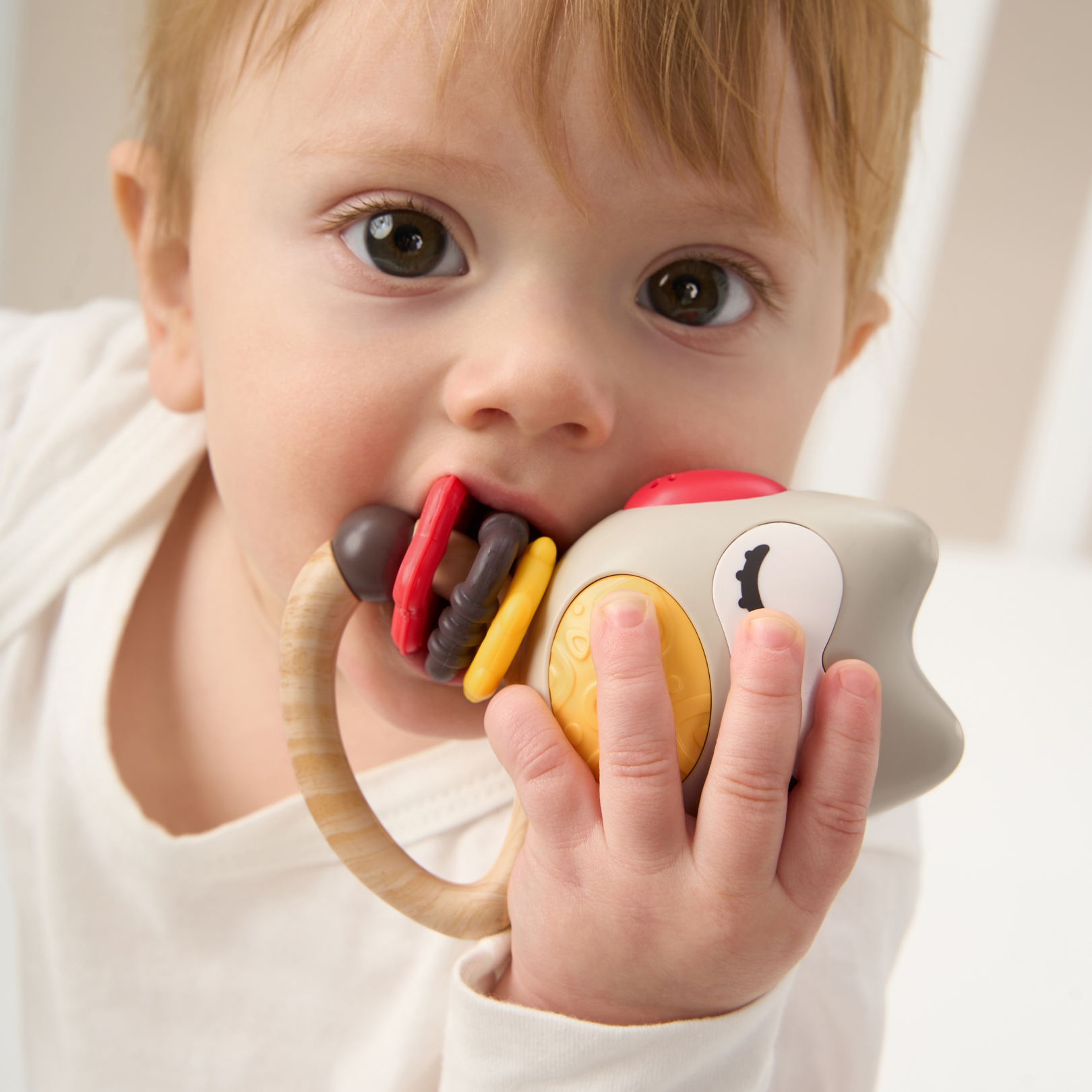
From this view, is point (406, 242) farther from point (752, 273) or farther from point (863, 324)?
point (863, 324)

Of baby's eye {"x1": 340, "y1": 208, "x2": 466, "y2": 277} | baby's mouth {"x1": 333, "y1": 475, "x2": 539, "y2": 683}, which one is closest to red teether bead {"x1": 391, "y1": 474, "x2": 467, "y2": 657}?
baby's mouth {"x1": 333, "y1": 475, "x2": 539, "y2": 683}

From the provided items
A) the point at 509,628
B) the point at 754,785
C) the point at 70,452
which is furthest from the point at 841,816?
the point at 70,452

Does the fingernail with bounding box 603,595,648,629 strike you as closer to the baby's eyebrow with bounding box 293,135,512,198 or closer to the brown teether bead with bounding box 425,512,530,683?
the brown teether bead with bounding box 425,512,530,683

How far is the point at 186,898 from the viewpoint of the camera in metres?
0.68

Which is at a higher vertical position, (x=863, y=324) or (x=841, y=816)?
(x=863, y=324)

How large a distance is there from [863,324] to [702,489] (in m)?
0.34

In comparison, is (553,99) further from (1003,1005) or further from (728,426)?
(1003,1005)

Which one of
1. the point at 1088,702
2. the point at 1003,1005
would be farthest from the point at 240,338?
the point at 1088,702

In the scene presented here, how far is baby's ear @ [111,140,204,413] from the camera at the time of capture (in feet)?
2.05

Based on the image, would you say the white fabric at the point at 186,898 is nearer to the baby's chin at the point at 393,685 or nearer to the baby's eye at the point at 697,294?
the baby's chin at the point at 393,685

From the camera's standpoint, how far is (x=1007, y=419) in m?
1.53

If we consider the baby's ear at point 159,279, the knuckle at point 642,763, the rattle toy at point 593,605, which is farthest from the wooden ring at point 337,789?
the baby's ear at point 159,279

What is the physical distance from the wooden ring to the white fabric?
20 cm

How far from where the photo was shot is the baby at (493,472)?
0.40 meters
